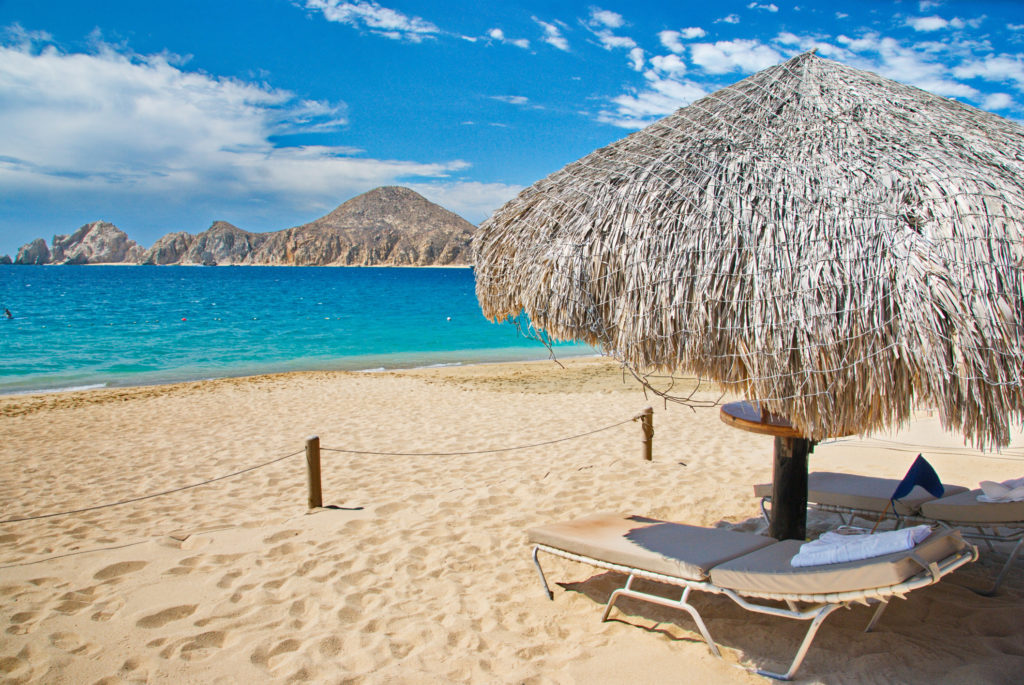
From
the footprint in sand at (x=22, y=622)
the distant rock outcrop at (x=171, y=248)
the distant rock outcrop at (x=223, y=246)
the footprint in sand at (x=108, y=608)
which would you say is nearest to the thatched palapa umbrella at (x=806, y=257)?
the footprint in sand at (x=108, y=608)

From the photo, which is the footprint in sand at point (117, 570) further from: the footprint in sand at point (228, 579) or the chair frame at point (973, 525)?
the chair frame at point (973, 525)

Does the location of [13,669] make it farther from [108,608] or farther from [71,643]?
[108,608]

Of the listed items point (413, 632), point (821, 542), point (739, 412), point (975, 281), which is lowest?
point (413, 632)

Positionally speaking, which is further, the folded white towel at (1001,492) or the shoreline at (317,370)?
the shoreline at (317,370)

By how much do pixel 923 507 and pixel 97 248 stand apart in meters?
179

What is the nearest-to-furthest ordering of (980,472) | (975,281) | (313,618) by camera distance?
1. (975,281)
2. (313,618)
3. (980,472)

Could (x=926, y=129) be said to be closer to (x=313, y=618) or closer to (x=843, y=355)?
(x=843, y=355)

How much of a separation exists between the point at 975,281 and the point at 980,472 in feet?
12.8

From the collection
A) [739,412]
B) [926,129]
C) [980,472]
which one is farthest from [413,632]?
[980,472]

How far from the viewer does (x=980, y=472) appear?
209 inches

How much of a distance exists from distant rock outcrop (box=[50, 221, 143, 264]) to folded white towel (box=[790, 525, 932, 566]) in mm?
171474

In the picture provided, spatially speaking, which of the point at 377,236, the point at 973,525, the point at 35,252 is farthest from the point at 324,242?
the point at 973,525

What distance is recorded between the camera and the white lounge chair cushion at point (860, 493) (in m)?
3.67

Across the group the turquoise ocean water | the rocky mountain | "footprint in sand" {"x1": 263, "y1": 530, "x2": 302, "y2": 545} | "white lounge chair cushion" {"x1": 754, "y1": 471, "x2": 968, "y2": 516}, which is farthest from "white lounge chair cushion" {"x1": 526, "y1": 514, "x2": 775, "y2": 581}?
the rocky mountain
